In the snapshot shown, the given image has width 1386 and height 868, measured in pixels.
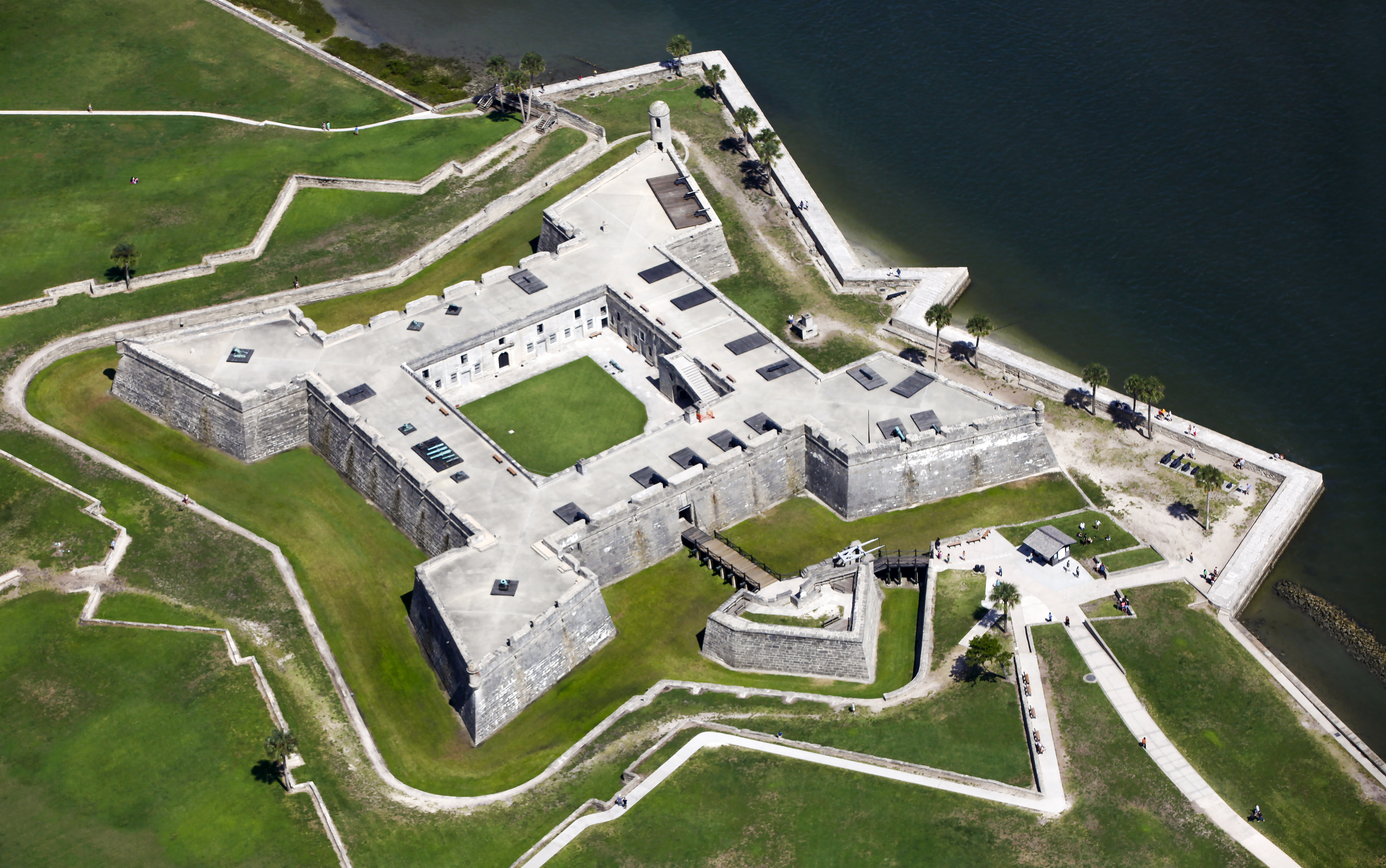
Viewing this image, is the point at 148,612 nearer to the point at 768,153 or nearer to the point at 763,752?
the point at 763,752

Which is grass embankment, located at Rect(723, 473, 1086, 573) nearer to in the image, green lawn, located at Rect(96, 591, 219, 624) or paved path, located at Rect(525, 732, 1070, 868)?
paved path, located at Rect(525, 732, 1070, 868)

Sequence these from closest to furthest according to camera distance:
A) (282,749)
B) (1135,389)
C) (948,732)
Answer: (282,749) → (948,732) → (1135,389)

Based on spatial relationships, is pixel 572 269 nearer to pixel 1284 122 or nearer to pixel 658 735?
pixel 658 735

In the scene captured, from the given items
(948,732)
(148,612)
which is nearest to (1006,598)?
(948,732)

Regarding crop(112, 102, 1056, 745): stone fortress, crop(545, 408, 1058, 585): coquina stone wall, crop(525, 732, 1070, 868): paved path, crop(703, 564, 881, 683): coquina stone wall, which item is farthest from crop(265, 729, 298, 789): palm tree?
crop(703, 564, 881, 683): coquina stone wall

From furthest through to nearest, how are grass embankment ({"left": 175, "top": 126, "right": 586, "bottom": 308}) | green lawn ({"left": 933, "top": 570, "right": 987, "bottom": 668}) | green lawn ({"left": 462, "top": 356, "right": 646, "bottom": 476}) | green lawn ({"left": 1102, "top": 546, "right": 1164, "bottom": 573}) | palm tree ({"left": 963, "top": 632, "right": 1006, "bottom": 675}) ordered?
1. grass embankment ({"left": 175, "top": 126, "right": 586, "bottom": 308})
2. green lawn ({"left": 462, "top": 356, "right": 646, "bottom": 476})
3. green lawn ({"left": 1102, "top": 546, "right": 1164, "bottom": 573})
4. green lawn ({"left": 933, "top": 570, "right": 987, "bottom": 668})
5. palm tree ({"left": 963, "top": 632, "right": 1006, "bottom": 675})

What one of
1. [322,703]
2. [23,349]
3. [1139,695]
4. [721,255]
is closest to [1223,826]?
[1139,695]

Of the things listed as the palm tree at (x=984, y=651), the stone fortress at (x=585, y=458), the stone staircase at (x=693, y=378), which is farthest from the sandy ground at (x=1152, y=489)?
the stone staircase at (x=693, y=378)

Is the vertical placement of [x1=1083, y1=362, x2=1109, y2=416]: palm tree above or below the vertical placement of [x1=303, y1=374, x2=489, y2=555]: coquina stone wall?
above
